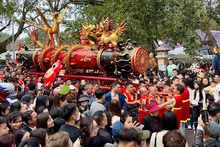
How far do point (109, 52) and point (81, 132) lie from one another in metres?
6.93

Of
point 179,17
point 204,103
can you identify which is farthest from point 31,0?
point 204,103

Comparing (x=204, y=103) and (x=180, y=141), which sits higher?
(x=180, y=141)

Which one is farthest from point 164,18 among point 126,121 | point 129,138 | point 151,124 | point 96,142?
point 129,138

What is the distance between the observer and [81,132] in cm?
377

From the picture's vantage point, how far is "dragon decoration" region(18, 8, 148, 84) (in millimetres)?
10258

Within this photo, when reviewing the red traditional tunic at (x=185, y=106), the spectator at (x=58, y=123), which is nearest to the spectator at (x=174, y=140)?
the spectator at (x=58, y=123)

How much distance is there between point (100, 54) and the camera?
35.1ft

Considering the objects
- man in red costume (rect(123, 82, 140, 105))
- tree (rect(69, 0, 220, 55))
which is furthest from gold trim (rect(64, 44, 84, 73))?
man in red costume (rect(123, 82, 140, 105))

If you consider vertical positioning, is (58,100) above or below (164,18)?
below

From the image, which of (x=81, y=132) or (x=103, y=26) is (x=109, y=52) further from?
(x=81, y=132)

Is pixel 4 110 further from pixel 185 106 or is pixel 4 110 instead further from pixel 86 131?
pixel 185 106

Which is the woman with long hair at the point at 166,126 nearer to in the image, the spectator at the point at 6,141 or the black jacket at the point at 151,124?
the black jacket at the point at 151,124

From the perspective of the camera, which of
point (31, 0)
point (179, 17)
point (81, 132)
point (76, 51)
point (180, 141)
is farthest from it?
point (31, 0)

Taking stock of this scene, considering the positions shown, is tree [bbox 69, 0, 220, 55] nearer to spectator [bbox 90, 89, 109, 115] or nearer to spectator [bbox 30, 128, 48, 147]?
spectator [bbox 90, 89, 109, 115]
